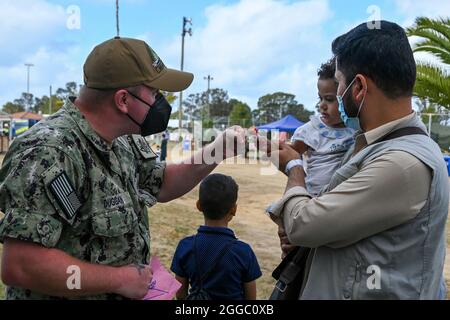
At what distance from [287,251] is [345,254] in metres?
0.56

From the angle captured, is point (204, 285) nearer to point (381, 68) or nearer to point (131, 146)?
point (131, 146)

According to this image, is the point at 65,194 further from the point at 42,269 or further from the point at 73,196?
the point at 42,269

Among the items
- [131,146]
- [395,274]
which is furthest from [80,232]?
[395,274]

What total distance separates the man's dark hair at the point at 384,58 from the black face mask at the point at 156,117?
874mm

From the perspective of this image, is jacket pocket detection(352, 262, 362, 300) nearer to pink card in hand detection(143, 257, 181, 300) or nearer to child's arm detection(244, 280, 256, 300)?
pink card in hand detection(143, 257, 181, 300)

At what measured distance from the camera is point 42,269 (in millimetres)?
1491

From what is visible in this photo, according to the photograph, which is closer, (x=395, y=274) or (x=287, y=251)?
(x=395, y=274)

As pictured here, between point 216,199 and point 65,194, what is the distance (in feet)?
→ 4.37

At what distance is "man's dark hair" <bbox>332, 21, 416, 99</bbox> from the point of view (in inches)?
60.1

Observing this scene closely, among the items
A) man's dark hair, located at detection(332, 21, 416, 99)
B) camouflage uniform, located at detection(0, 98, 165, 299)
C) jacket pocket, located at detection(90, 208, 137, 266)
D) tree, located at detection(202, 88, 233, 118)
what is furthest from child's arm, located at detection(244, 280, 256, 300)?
tree, located at detection(202, 88, 233, 118)
